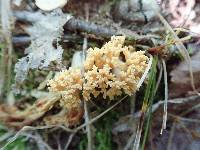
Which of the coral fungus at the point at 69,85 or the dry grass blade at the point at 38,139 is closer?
the coral fungus at the point at 69,85

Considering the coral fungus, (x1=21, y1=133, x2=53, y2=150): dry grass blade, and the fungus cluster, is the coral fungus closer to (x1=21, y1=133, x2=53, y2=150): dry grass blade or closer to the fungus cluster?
the fungus cluster

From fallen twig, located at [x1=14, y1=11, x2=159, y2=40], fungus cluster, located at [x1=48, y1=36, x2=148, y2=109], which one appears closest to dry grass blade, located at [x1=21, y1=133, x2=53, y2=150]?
fungus cluster, located at [x1=48, y1=36, x2=148, y2=109]

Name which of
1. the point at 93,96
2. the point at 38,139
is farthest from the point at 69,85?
the point at 38,139

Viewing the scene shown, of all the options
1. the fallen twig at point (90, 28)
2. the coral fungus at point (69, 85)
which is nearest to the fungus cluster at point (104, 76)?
the coral fungus at point (69, 85)

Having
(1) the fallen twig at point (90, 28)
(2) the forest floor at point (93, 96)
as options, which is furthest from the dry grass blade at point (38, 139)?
(1) the fallen twig at point (90, 28)

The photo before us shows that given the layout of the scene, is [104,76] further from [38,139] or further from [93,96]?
[38,139]

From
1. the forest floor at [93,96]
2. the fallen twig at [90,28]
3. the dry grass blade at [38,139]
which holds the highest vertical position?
the fallen twig at [90,28]

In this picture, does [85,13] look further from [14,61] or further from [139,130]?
[139,130]

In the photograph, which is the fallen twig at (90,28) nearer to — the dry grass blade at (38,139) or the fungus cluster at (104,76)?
the fungus cluster at (104,76)

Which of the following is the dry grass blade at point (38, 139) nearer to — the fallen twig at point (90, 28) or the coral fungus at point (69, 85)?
the coral fungus at point (69, 85)

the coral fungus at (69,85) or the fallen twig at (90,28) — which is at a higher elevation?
the fallen twig at (90,28)
